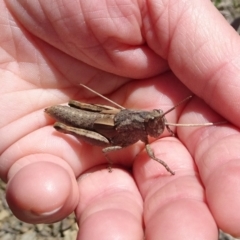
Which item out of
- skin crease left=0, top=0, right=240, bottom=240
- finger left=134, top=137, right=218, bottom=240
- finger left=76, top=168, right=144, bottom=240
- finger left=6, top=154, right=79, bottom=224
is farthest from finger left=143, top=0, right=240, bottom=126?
finger left=6, top=154, right=79, bottom=224

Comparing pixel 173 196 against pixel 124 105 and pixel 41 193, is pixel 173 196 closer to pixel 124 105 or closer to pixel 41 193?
pixel 41 193

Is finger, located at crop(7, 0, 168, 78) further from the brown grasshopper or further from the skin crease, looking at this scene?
the brown grasshopper

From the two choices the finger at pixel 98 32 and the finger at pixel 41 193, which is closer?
the finger at pixel 41 193

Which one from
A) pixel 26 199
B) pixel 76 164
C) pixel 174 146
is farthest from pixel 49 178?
pixel 174 146

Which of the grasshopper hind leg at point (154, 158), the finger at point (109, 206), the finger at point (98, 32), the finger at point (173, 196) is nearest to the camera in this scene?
the finger at point (173, 196)

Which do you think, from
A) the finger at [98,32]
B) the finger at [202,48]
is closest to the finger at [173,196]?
the finger at [202,48]

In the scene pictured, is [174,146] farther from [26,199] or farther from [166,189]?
[26,199]

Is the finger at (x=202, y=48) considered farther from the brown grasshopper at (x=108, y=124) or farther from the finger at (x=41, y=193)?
the finger at (x=41, y=193)
